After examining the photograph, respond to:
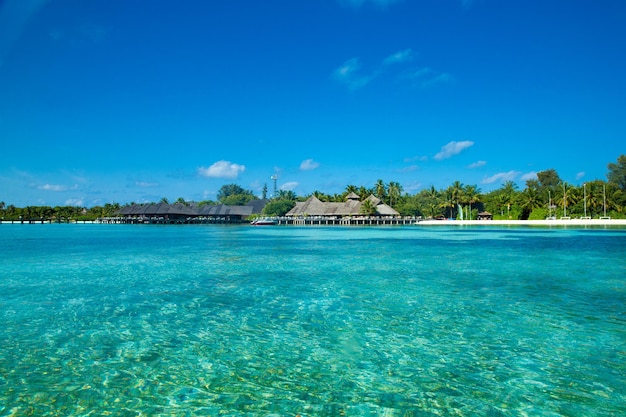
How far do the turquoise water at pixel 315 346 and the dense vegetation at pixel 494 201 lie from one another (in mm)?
58298

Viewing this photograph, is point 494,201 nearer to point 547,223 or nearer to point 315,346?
point 547,223

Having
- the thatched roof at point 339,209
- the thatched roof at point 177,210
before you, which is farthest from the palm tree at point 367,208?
the thatched roof at point 177,210

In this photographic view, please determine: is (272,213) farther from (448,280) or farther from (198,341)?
(198,341)

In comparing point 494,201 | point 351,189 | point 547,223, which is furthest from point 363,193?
point 547,223

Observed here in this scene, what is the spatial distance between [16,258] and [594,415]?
22.9 metres

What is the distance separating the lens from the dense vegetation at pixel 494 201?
62.8 m

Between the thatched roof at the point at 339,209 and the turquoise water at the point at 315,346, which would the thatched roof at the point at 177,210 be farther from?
the turquoise water at the point at 315,346

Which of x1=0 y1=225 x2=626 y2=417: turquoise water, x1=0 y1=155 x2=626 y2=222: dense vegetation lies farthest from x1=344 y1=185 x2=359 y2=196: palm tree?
x1=0 y1=225 x2=626 y2=417: turquoise water

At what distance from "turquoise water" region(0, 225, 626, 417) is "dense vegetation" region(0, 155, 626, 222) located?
58.3m

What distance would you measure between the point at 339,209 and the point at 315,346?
232 feet

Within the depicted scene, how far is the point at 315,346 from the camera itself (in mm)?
6641

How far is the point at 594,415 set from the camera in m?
4.34

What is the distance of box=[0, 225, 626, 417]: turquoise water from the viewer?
471 centimetres

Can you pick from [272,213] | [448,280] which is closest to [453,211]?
[272,213]
